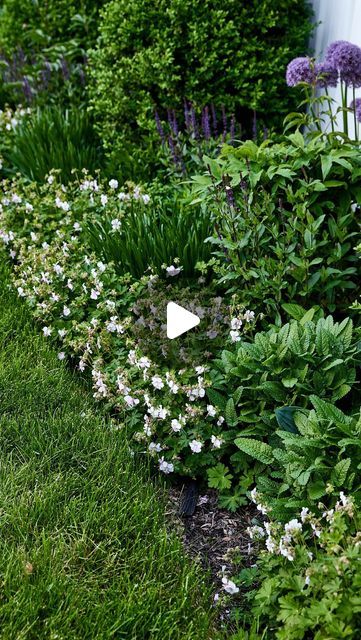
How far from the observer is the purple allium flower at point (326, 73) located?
3.31 meters

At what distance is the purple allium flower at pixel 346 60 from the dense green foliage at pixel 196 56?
1.25 m

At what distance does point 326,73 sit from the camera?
331 centimetres

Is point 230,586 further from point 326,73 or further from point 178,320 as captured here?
point 326,73

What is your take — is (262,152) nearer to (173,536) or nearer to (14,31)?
(173,536)

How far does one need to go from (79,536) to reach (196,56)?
9.89 feet

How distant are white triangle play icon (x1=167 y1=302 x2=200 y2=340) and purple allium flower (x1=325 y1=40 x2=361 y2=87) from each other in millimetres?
1264

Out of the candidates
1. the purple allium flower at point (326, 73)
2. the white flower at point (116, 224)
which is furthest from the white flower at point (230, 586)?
the purple allium flower at point (326, 73)

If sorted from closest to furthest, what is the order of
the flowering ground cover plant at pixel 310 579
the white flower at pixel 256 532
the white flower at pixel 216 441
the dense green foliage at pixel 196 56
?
the flowering ground cover plant at pixel 310 579 → the white flower at pixel 256 532 → the white flower at pixel 216 441 → the dense green foliage at pixel 196 56

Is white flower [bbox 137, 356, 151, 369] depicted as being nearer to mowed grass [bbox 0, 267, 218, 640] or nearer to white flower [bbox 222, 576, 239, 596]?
mowed grass [bbox 0, 267, 218, 640]

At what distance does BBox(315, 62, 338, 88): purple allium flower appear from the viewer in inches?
130

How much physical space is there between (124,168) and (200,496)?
245 centimetres

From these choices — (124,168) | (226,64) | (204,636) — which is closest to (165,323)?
(204,636)

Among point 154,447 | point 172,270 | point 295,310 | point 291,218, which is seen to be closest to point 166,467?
point 154,447

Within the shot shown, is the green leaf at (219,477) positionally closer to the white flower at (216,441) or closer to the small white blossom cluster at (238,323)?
the white flower at (216,441)
